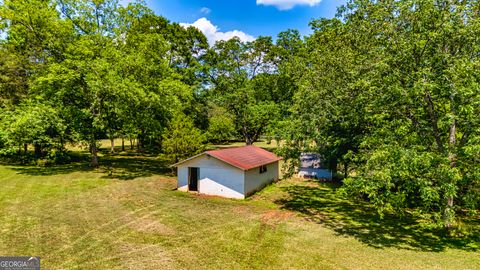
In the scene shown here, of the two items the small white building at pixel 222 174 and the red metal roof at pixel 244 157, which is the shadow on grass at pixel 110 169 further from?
the red metal roof at pixel 244 157

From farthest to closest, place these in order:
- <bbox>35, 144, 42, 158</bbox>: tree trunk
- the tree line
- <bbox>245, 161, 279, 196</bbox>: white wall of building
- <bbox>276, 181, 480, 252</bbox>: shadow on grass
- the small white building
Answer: <bbox>35, 144, 42, 158</bbox>: tree trunk → <bbox>245, 161, 279, 196</bbox>: white wall of building → the small white building → <bbox>276, 181, 480, 252</bbox>: shadow on grass → the tree line

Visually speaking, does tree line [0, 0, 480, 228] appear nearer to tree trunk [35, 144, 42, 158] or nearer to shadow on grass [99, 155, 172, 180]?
tree trunk [35, 144, 42, 158]

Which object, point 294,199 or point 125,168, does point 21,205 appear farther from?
point 294,199

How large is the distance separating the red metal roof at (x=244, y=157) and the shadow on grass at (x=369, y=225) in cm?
325

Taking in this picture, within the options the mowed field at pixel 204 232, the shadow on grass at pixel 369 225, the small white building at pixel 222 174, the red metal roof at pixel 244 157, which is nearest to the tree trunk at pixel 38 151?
the mowed field at pixel 204 232

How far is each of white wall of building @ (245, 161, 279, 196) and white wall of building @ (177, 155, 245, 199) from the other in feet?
2.15

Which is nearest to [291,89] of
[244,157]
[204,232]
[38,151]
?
[244,157]

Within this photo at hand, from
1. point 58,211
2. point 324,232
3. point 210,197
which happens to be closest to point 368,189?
point 324,232

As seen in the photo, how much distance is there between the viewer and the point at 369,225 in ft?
46.8

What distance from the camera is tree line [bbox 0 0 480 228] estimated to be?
11336 millimetres

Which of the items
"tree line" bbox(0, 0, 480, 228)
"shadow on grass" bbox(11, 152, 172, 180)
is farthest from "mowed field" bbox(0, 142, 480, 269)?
"shadow on grass" bbox(11, 152, 172, 180)

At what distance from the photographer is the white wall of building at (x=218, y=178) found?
61.9 feet

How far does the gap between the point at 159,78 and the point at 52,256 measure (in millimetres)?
21020

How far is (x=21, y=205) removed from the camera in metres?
15.5
